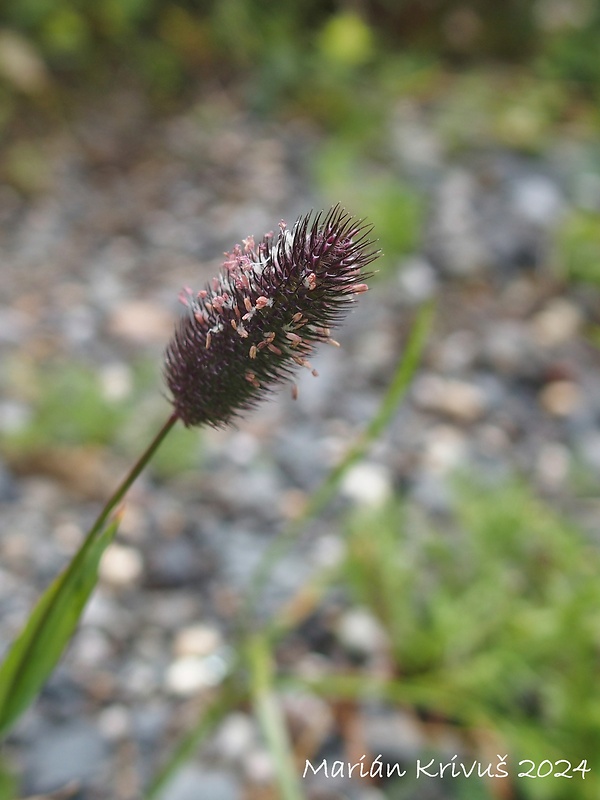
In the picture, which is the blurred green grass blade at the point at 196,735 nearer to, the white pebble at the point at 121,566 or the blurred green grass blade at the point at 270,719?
the blurred green grass blade at the point at 270,719

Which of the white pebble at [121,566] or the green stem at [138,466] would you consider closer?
the green stem at [138,466]

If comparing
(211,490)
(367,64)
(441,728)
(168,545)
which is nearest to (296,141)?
(367,64)

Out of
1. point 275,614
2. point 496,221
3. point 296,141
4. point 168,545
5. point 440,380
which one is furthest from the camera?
point 296,141

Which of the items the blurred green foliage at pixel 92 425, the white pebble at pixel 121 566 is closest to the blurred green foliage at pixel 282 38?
the blurred green foliage at pixel 92 425

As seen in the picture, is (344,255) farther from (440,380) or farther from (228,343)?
(440,380)

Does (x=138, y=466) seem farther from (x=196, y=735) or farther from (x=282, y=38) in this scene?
(x=282, y=38)
